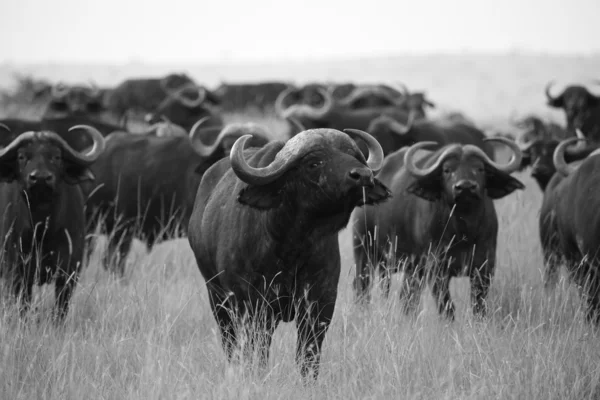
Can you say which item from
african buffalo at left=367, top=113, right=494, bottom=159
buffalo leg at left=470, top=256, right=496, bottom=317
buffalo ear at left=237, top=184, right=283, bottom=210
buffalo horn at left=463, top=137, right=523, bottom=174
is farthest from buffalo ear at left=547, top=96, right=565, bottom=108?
buffalo ear at left=237, top=184, right=283, bottom=210

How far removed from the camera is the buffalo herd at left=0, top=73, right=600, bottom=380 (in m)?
4.64

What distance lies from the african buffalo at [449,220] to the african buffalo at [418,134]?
6015 millimetres

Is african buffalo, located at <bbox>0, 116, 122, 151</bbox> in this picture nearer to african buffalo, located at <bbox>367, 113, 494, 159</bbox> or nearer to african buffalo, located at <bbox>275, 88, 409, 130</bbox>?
african buffalo, located at <bbox>367, 113, 494, 159</bbox>

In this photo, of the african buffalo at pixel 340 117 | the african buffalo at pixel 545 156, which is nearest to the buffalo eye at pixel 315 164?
the african buffalo at pixel 545 156

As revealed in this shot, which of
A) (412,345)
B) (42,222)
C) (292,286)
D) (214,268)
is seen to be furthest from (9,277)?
(412,345)

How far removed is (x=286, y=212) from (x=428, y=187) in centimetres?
268

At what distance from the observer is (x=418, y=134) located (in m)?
13.7

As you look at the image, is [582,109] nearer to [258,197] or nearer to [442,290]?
[442,290]

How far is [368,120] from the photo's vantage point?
53.3ft

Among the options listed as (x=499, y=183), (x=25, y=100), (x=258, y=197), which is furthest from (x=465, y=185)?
(x=25, y=100)

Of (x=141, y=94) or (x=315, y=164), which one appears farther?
(x=141, y=94)

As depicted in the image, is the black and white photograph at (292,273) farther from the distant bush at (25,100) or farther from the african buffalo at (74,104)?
the distant bush at (25,100)

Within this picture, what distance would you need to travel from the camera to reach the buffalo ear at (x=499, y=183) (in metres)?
7.05

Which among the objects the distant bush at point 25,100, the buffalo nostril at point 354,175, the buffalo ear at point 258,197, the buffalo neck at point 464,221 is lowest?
the distant bush at point 25,100
